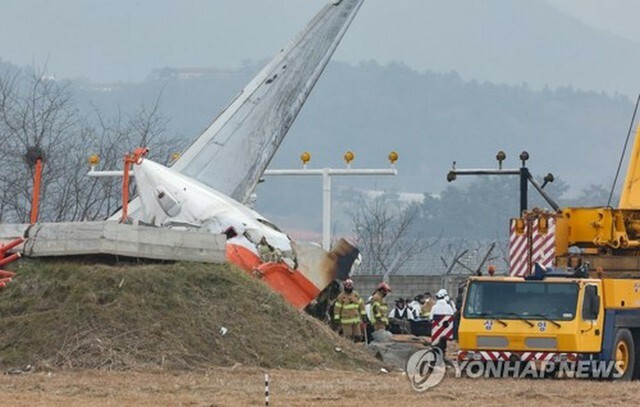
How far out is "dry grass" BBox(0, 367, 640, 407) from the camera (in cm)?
2216

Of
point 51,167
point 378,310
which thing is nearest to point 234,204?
point 378,310

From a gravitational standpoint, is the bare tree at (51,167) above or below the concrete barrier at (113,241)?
above

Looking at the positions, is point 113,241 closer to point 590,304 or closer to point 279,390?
point 279,390

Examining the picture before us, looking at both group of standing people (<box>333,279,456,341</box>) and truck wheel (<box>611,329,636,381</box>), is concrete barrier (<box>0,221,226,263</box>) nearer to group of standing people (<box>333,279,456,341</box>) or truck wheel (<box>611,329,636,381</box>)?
group of standing people (<box>333,279,456,341</box>)

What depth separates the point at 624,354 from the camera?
27750 millimetres

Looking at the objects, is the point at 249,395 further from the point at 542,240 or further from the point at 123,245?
the point at 542,240

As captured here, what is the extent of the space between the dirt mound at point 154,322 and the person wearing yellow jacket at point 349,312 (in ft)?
12.2

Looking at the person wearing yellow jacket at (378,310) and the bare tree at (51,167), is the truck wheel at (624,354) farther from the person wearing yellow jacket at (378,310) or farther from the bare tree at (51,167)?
the bare tree at (51,167)

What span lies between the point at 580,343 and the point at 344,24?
1565 cm

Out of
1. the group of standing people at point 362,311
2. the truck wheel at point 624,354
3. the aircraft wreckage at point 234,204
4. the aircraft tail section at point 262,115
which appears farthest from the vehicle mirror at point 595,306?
the aircraft tail section at point 262,115

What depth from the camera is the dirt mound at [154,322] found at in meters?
26.2

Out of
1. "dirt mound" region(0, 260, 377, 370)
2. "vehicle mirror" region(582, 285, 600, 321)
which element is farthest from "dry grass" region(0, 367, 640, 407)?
"vehicle mirror" region(582, 285, 600, 321)

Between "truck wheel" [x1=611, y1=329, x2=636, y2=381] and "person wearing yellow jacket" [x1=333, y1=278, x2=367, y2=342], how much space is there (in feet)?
23.2

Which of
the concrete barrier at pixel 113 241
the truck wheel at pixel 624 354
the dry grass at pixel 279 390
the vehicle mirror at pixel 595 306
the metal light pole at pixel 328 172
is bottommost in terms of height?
the dry grass at pixel 279 390
